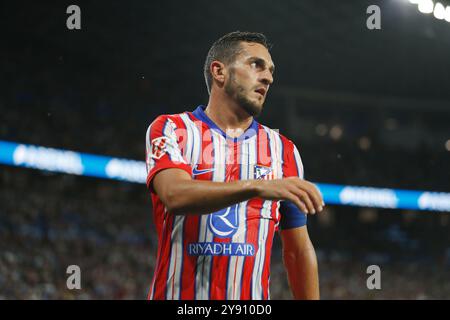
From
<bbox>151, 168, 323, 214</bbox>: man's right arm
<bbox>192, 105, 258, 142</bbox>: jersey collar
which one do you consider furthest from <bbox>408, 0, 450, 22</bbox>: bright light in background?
<bbox>151, 168, 323, 214</bbox>: man's right arm

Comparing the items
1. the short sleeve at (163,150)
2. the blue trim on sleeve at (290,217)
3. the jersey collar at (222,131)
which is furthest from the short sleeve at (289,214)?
the short sleeve at (163,150)

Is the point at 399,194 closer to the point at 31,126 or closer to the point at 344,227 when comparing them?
the point at 344,227

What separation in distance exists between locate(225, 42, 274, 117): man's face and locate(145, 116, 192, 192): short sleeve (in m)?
0.33

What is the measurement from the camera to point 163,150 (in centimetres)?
257

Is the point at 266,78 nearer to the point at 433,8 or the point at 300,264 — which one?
the point at 300,264

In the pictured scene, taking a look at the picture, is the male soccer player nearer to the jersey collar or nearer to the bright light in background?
the jersey collar

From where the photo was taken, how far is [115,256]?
17.3 meters

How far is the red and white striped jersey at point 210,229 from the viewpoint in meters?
2.59

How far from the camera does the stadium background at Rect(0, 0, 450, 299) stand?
16.3 m

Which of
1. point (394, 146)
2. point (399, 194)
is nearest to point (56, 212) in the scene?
point (399, 194)

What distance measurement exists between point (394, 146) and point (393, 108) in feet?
5.68

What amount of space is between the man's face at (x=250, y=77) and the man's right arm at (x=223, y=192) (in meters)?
0.56

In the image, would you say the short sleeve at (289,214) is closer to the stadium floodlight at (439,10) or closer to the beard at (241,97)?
the beard at (241,97)

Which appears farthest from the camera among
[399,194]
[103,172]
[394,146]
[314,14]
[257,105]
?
[394,146]
